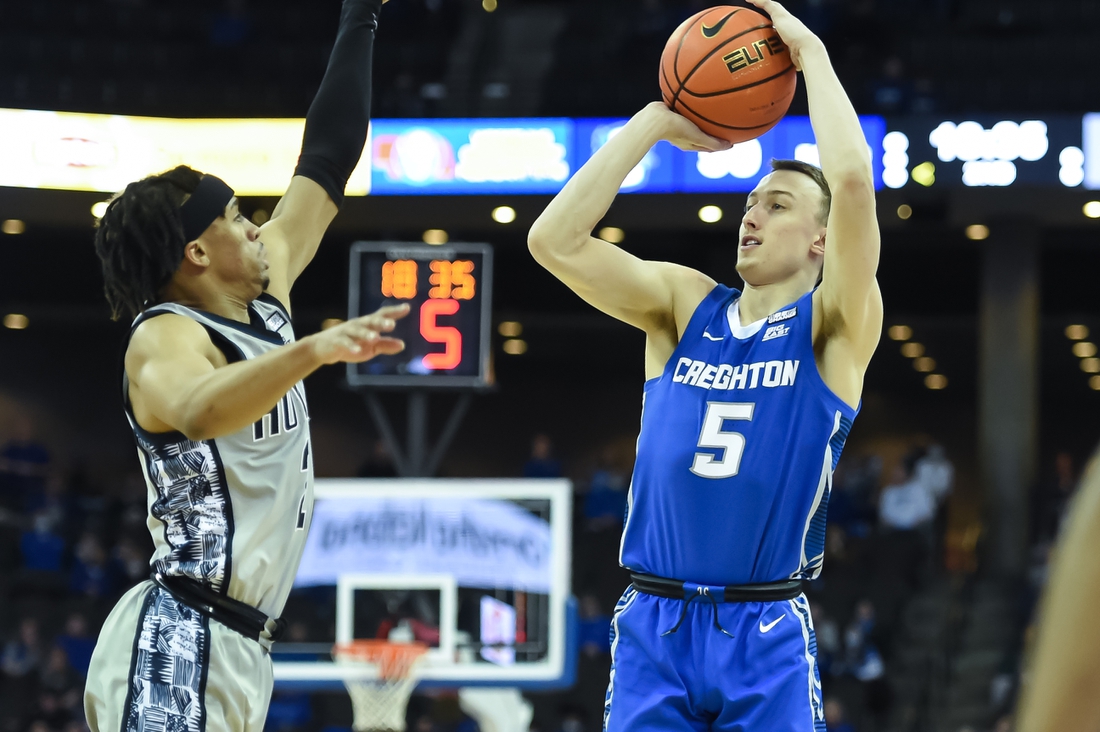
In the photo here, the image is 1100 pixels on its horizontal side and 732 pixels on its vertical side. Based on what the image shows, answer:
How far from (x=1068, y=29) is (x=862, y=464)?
234 inches

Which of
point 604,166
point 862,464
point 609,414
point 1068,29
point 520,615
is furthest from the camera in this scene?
point 609,414

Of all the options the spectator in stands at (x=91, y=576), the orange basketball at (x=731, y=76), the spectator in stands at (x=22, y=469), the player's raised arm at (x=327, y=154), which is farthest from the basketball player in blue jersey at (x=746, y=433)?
the spectator in stands at (x=22, y=469)

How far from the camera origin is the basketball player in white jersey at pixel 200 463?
9.86 ft

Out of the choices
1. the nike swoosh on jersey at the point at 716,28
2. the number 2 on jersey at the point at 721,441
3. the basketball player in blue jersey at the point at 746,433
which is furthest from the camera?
the nike swoosh on jersey at the point at 716,28

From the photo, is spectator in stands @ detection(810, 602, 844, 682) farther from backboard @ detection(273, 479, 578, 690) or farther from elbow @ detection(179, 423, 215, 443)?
elbow @ detection(179, 423, 215, 443)

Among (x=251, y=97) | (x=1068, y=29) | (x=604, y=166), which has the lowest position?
(x=604, y=166)

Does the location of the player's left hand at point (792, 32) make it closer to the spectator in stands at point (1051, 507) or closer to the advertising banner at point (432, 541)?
the advertising banner at point (432, 541)

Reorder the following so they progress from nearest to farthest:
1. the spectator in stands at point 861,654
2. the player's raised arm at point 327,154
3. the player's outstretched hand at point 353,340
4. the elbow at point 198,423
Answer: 1. the player's outstretched hand at point 353,340
2. the elbow at point 198,423
3. the player's raised arm at point 327,154
4. the spectator in stands at point 861,654

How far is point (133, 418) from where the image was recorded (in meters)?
3.19

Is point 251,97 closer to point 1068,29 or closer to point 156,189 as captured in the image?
point 1068,29

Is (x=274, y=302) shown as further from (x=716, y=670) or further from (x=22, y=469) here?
(x=22, y=469)

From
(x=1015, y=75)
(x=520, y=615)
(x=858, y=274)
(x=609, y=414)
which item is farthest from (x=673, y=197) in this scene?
(x=858, y=274)

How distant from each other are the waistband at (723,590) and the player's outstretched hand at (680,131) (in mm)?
1237

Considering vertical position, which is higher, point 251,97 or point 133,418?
point 251,97
